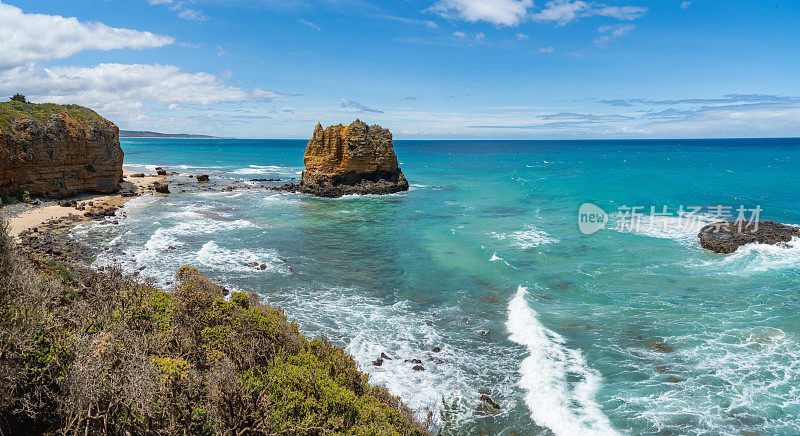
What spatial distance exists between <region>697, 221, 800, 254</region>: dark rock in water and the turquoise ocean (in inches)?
36.9

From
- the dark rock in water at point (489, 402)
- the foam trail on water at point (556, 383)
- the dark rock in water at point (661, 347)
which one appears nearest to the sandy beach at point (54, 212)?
the dark rock in water at point (489, 402)

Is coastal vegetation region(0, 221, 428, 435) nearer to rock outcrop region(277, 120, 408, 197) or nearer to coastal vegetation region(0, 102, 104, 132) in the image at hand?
coastal vegetation region(0, 102, 104, 132)

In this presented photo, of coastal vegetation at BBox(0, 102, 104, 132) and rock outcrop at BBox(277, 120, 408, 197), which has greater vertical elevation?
coastal vegetation at BBox(0, 102, 104, 132)

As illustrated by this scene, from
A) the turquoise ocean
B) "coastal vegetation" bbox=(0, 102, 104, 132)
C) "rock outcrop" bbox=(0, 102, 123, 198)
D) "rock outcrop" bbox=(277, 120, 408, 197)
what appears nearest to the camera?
the turquoise ocean

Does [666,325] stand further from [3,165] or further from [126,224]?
[3,165]

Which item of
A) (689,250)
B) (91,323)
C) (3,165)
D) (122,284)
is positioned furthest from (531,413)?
(3,165)

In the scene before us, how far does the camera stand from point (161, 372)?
905cm

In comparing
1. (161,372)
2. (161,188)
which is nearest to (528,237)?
(161,372)

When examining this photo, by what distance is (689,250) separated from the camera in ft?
100

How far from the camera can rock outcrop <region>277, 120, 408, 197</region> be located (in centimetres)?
5591

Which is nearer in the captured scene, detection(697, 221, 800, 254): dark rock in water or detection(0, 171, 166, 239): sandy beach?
detection(697, 221, 800, 254): dark rock in water

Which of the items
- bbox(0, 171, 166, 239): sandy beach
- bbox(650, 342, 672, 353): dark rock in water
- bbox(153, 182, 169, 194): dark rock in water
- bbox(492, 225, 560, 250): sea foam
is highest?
bbox(153, 182, 169, 194): dark rock in water

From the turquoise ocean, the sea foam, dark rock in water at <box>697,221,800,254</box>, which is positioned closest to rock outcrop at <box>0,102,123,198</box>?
the turquoise ocean

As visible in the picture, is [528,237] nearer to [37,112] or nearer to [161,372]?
[161,372]
